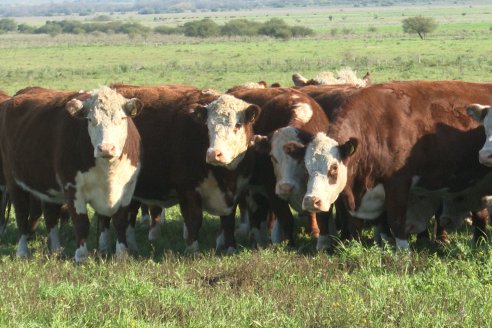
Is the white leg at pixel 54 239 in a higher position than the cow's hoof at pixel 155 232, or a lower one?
higher

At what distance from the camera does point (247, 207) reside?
11469 mm

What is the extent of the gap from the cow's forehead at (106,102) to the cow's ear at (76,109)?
0.09 m

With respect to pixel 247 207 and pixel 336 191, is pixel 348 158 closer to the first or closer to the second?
pixel 336 191

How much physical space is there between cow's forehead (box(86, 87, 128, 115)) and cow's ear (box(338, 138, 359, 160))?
2.48 meters

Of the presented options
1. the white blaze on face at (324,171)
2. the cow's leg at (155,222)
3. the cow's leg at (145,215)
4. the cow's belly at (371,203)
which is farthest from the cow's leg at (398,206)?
the cow's leg at (145,215)

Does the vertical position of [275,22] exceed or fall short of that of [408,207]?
it falls short

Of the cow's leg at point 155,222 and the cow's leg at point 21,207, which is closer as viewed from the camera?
the cow's leg at point 21,207

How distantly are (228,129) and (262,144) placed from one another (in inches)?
16.2

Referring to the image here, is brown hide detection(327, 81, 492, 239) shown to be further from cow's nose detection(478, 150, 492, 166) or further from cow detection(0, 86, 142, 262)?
cow detection(0, 86, 142, 262)

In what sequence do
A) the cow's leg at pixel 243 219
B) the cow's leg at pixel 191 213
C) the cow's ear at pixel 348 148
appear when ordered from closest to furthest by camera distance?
the cow's ear at pixel 348 148 < the cow's leg at pixel 191 213 < the cow's leg at pixel 243 219

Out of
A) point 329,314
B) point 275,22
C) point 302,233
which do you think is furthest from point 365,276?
point 275,22

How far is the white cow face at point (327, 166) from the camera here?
345 inches

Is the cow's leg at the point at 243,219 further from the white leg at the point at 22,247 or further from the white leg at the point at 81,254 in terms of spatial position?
the white leg at the point at 22,247

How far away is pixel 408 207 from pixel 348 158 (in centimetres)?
154
